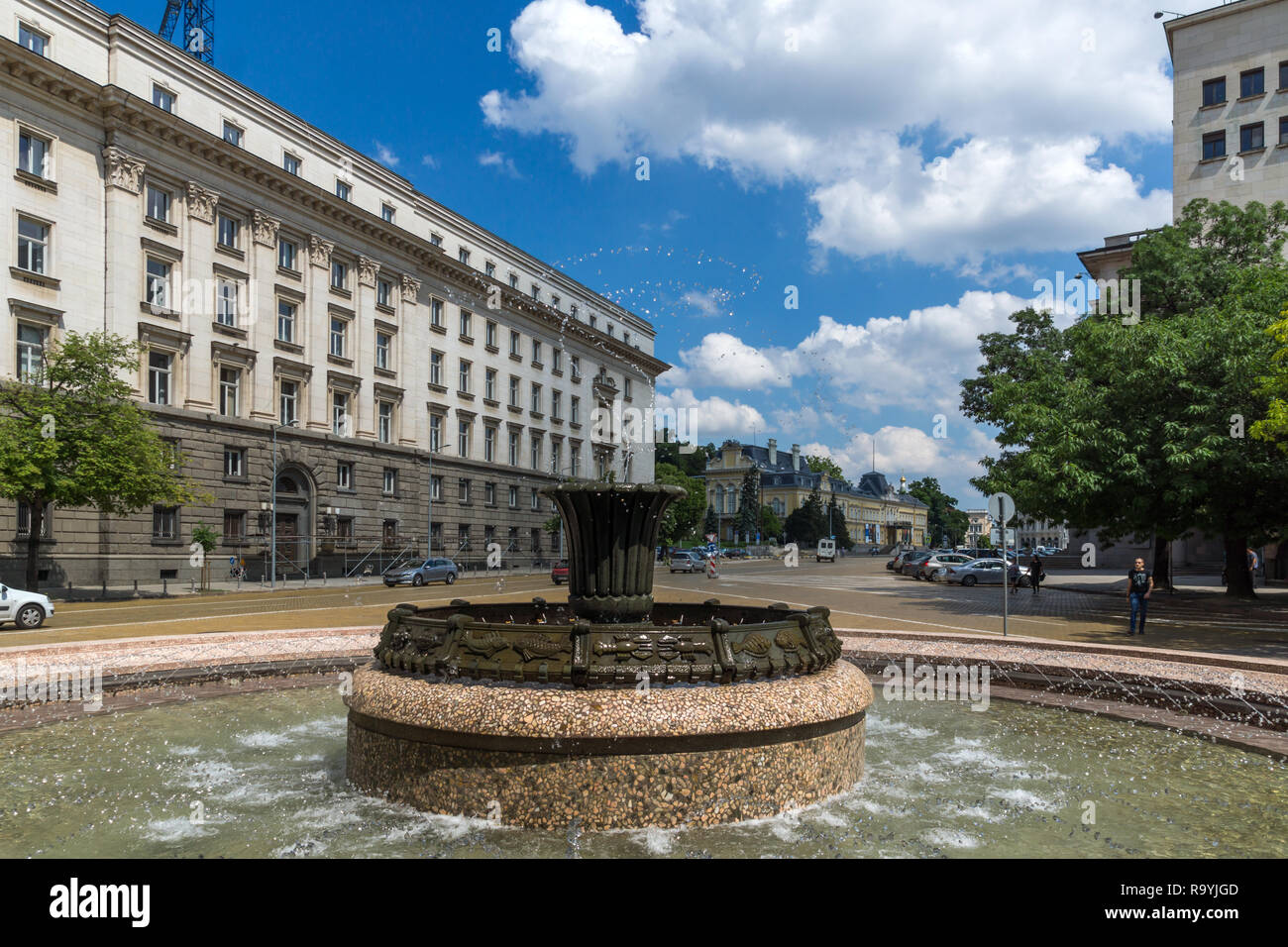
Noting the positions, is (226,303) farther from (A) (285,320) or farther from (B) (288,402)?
(B) (288,402)

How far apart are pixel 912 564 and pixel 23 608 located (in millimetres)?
42631

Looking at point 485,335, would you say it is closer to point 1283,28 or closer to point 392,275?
point 392,275

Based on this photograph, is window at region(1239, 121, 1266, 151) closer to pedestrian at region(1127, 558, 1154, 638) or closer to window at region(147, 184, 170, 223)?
pedestrian at region(1127, 558, 1154, 638)

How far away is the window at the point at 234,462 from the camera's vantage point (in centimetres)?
3772

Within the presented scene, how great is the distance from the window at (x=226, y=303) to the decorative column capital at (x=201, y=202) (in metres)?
2.85

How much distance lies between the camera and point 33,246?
1216 inches

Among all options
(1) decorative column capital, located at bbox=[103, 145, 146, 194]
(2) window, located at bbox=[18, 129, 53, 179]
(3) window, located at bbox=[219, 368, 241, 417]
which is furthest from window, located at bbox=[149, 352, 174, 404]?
(2) window, located at bbox=[18, 129, 53, 179]

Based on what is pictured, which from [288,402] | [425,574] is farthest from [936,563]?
[288,402]

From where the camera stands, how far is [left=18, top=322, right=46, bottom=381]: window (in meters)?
30.3

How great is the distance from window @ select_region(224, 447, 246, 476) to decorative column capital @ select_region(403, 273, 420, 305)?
1539 cm

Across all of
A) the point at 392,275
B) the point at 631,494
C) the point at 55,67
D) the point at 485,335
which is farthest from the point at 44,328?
the point at 631,494

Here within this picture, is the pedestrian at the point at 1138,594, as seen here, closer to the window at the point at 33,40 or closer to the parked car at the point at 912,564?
the parked car at the point at 912,564

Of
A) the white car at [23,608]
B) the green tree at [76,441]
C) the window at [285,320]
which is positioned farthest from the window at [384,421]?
the white car at [23,608]
